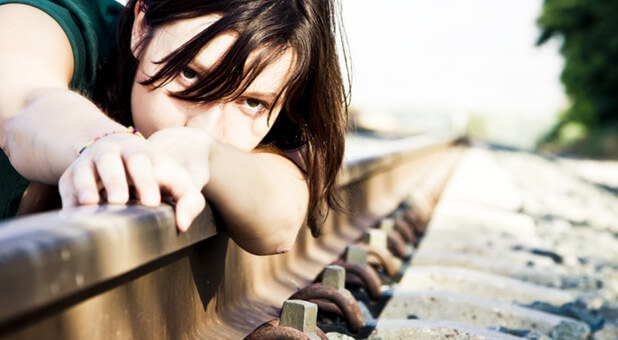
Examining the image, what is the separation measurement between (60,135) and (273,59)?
602 millimetres

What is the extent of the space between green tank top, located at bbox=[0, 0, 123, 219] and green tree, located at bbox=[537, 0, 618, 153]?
2840 cm

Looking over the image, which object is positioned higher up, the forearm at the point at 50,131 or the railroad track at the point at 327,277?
the forearm at the point at 50,131

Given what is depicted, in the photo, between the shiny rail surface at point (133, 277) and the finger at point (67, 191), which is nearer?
the shiny rail surface at point (133, 277)

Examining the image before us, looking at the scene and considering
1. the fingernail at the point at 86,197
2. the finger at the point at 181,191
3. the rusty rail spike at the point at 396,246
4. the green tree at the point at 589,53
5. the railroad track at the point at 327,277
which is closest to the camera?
the railroad track at the point at 327,277

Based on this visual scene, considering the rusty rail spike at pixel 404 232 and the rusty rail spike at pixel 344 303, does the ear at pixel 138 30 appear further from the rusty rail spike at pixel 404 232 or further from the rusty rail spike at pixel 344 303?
the rusty rail spike at pixel 404 232

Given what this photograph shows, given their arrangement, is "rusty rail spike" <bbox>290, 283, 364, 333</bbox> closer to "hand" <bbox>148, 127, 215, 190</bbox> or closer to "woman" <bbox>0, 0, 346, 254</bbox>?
"woman" <bbox>0, 0, 346, 254</bbox>

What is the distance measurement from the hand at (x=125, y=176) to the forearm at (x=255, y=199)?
0.61 ft

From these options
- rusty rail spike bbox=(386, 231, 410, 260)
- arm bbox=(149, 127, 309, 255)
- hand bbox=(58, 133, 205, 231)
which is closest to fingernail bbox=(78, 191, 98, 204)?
hand bbox=(58, 133, 205, 231)

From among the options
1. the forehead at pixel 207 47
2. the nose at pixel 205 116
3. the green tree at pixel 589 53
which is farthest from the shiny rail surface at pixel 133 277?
the green tree at pixel 589 53

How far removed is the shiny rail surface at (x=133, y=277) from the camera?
2.37 ft

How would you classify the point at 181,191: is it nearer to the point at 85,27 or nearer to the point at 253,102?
the point at 253,102

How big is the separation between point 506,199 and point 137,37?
16.5 feet

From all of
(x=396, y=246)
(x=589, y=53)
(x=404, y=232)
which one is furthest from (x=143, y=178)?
(x=589, y=53)

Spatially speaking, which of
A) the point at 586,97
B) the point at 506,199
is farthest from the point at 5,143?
the point at 586,97
